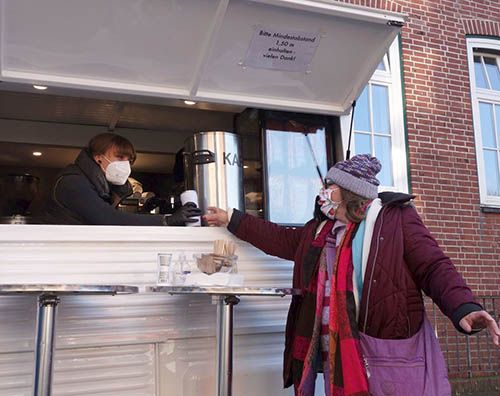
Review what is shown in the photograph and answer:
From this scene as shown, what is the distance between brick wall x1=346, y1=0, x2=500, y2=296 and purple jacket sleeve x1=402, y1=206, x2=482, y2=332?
432 centimetres

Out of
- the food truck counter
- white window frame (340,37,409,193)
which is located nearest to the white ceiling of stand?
the food truck counter

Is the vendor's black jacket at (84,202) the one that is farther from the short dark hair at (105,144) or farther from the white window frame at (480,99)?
the white window frame at (480,99)

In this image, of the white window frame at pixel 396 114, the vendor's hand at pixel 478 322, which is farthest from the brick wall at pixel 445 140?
the vendor's hand at pixel 478 322

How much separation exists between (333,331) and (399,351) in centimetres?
27

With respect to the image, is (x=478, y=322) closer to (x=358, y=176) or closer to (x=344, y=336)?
(x=344, y=336)

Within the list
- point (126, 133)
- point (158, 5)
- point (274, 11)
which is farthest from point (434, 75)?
point (158, 5)

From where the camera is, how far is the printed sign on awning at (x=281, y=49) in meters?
2.96

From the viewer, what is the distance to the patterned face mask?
8.30ft

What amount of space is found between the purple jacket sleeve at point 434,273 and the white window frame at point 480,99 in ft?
16.5

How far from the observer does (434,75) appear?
22.2ft

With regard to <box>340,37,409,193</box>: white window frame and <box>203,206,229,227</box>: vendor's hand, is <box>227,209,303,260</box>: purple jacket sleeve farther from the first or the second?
<box>340,37,409,193</box>: white window frame

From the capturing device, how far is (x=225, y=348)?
2.31m

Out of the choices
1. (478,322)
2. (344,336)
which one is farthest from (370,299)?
(478,322)

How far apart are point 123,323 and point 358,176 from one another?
1.26m
